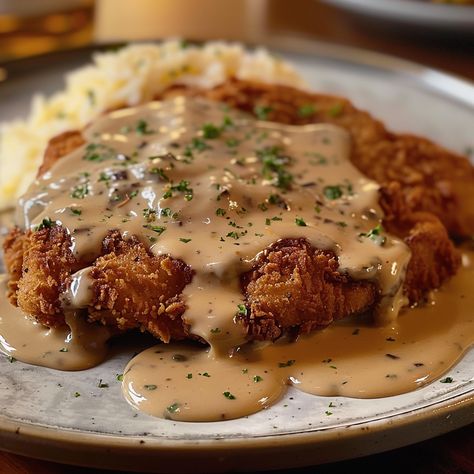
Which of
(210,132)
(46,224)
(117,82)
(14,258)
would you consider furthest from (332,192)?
(117,82)

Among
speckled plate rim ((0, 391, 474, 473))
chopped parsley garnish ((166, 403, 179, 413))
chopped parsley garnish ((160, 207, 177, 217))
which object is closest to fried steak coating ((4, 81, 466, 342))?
chopped parsley garnish ((160, 207, 177, 217))

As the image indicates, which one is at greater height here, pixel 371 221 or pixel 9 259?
pixel 371 221

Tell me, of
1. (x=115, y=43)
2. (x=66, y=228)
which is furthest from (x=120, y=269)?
(x=115, y=43)

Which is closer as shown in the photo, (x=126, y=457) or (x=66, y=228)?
(x=126, y=457)

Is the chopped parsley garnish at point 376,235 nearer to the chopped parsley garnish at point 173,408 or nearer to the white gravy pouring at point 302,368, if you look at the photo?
the white gravy pouring at point 302,368

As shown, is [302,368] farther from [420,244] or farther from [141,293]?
[420,244]

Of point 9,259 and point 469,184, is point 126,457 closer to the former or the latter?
point 9,259
